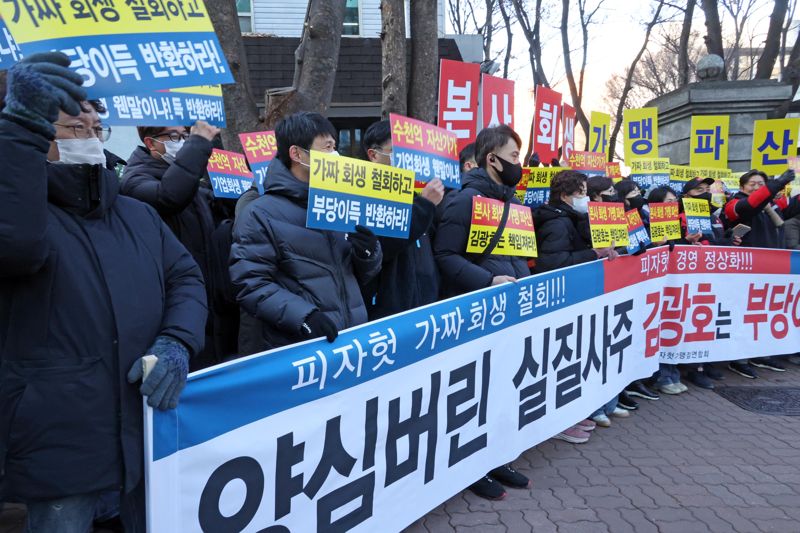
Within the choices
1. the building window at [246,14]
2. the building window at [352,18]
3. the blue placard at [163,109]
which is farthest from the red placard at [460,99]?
the building window at [246,14]

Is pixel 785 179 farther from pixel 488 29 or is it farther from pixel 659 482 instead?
pixel 488 29

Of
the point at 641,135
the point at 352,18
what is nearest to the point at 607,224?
the point at 641,135

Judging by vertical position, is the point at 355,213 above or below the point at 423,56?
below

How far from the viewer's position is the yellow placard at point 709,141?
9.38 m

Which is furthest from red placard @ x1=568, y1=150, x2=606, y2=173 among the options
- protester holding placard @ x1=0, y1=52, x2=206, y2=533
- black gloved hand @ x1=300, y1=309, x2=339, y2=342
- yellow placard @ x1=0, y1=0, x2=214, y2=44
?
protester holding placard @ x1=0, y1=52, x2=206, y2=533

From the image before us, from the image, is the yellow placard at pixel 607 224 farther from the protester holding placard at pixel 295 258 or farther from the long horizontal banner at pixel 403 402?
the protester holding placard at pixel 295 258

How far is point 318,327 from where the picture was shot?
2.53 metres

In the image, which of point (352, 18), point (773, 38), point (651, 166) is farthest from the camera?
point (352, 18)

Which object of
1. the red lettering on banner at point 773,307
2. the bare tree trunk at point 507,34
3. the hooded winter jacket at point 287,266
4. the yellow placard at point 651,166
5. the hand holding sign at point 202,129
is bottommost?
the red lettering on banner at point 773,307

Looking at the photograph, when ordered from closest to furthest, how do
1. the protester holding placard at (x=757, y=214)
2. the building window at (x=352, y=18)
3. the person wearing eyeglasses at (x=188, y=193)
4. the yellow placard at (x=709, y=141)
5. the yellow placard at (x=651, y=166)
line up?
the person wearing eyeglasses at (x=188, y=193) < the protester holding placard at (x=757, y=214) < the yellow placard at (x=651, y=166) < the yellow placard at (x=709, y=141) < the building window at (x=352, y=18)

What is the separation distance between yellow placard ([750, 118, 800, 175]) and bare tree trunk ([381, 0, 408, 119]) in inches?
210

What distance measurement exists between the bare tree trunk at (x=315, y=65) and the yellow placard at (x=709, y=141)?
6217 mm

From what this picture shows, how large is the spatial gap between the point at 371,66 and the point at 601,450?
11094 mm

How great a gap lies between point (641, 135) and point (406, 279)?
6.33 metres
